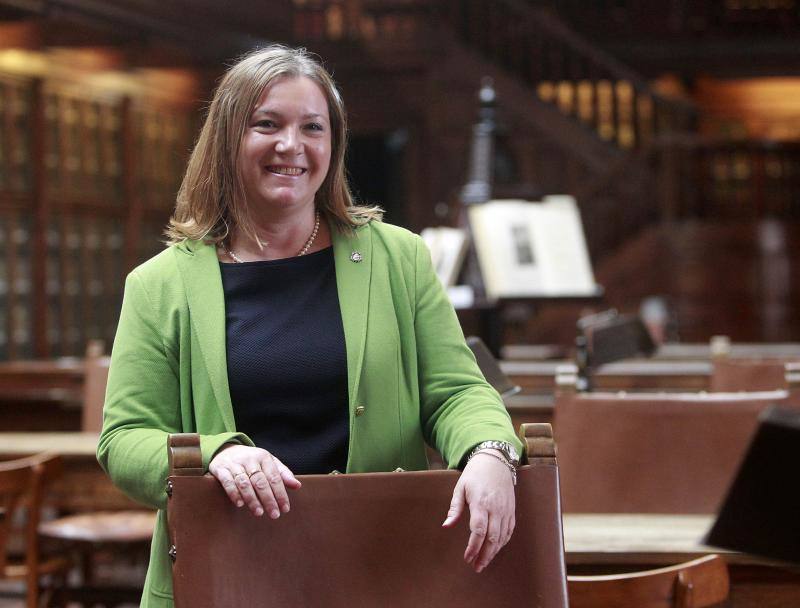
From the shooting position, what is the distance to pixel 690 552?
7.77 ft

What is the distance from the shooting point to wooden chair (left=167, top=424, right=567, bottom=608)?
1.78 meters

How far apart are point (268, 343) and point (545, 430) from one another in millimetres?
457

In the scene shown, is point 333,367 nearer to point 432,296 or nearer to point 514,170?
point 432,296

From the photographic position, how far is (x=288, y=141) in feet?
6.49

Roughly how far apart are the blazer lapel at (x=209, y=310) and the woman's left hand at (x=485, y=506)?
372 millimetres

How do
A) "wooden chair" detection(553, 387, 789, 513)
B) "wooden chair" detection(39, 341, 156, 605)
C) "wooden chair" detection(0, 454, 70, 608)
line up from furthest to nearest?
1. "wooden chair" detection(39, 341, 156, 605)
2. "wooden chair" detection(0, 454, 70, 608)
3. "wooden chair" detection(553, 387, 789, 513)

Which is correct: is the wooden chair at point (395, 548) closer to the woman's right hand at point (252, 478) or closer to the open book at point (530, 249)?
the woman's right hand at point (252, 478)

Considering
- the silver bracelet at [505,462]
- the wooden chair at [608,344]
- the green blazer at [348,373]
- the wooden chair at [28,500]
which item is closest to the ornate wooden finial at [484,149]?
the wooden chair at [608,344]

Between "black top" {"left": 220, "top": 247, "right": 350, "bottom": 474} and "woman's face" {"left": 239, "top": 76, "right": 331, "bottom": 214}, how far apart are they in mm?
184

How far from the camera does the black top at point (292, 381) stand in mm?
1923

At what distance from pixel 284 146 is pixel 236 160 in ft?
0.30

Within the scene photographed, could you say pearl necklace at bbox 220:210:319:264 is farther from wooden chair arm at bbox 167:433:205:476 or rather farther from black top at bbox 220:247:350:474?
wooden chair arm at bbox 167:433:205:476

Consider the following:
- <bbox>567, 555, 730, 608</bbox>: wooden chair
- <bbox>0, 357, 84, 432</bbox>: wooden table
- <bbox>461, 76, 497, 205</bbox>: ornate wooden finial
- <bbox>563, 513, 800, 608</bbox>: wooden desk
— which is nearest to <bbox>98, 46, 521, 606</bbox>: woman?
<bbox>567, 555, 730, 608</bbox>: wooden chair

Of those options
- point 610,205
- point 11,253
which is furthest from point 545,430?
point 610,205
